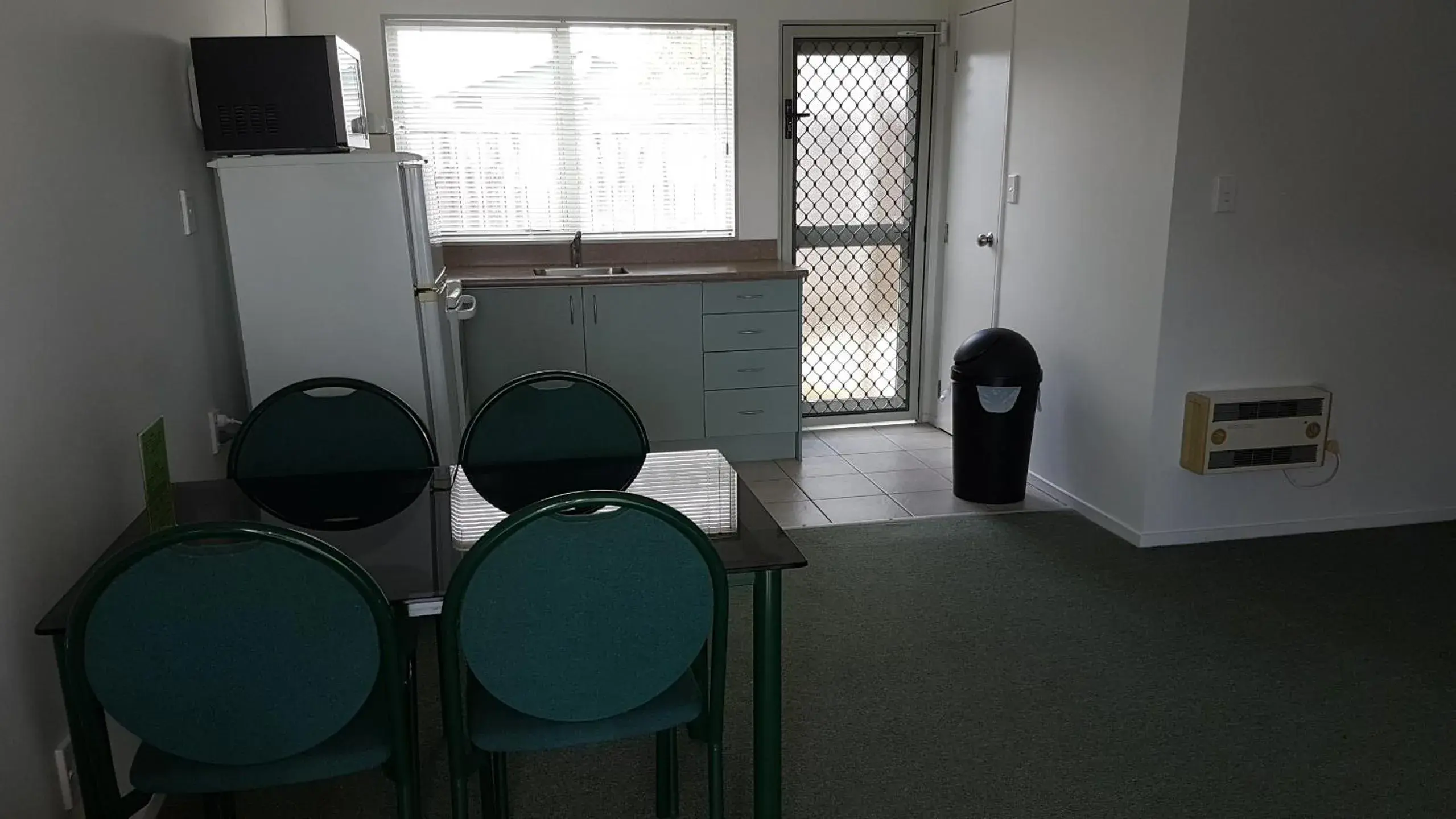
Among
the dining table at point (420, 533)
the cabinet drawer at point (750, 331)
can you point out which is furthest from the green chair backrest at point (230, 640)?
the cabinet drawer at point (750, 331)

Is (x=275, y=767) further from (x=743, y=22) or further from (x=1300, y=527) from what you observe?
(x=743, y=22)

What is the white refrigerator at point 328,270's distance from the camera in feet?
9.03

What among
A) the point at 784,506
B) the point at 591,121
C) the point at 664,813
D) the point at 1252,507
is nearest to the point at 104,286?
the point at 664,813

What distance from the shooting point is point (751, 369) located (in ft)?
14.7

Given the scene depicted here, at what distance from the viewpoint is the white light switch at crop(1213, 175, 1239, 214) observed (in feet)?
10.5

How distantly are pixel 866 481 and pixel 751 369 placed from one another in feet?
2.38

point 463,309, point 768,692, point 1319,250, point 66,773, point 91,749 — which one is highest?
point 1319,250

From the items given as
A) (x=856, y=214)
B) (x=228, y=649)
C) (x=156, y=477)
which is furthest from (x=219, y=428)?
(x=856, y=214)

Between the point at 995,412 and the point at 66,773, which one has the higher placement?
the point at 995,412

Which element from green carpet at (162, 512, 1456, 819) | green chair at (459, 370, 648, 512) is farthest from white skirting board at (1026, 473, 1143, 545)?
green chair at (459, 370, 648, 512)

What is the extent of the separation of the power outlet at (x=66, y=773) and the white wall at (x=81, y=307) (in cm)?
2

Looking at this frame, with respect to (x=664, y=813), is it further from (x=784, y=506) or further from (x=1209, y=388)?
(x=1209, y=388)

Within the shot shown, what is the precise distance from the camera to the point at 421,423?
2271mm

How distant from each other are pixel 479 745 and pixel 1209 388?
2.81m
